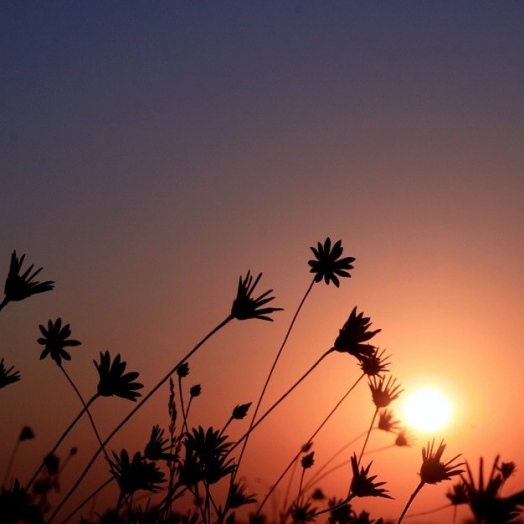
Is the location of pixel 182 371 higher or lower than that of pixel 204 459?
higher

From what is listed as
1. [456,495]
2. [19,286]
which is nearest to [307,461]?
[456,495]

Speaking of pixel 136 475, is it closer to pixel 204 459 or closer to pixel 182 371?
pixel 204 459

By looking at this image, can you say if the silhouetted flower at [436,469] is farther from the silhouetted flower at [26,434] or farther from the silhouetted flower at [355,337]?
the silhouetted flower at [26,434]

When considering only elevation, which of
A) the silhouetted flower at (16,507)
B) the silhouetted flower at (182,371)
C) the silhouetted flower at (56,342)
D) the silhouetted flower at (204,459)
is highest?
the silhouetted flower at (182,371)

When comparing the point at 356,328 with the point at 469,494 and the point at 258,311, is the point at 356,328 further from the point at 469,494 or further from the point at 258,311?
the point at 469,494

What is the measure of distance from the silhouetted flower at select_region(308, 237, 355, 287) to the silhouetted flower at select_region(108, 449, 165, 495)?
7.28 feet

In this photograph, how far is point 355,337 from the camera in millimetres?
5254

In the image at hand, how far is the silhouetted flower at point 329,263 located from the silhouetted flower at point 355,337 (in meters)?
0.77

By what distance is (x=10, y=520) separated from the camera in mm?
3594

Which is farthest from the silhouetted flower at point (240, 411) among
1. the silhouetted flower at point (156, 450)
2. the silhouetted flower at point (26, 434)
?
the silhouetted flower at point (26, 434)

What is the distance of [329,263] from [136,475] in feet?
8.15

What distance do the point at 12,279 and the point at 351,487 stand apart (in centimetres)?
276

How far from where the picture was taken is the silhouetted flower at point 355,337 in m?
5.26

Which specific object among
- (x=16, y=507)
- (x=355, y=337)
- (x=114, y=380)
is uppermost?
(x=355, y=337)
